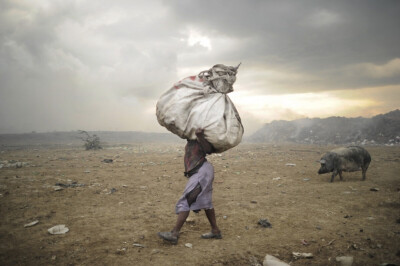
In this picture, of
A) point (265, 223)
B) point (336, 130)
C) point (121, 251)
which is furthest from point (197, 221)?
point (336, 130)

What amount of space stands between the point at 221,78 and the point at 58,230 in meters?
3.10

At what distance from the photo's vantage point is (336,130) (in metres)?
27.4

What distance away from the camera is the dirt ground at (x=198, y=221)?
8.89 ft

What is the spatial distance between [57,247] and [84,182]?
3784mm

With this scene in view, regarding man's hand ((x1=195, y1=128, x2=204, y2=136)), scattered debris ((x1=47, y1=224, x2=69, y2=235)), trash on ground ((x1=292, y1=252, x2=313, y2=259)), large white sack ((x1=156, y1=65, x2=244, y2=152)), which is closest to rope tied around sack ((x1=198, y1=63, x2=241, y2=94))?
large white sack ((x1=156, y1=65, x2=244, y2=152))

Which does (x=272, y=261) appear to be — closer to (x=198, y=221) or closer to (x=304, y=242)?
(x=304, y=242)

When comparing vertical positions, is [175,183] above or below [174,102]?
below

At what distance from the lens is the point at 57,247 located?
2.87m

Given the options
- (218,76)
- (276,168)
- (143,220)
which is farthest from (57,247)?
(276,168)

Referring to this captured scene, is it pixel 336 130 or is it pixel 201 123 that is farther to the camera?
pixel 336 130

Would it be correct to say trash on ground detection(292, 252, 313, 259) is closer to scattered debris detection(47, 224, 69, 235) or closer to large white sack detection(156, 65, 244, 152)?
large white sack detection(156, 65, 244, 152)

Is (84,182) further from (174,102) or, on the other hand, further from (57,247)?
(174,102)

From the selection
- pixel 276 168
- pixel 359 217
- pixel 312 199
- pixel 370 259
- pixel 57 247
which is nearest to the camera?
pixel 370 259

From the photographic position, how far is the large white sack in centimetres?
272
